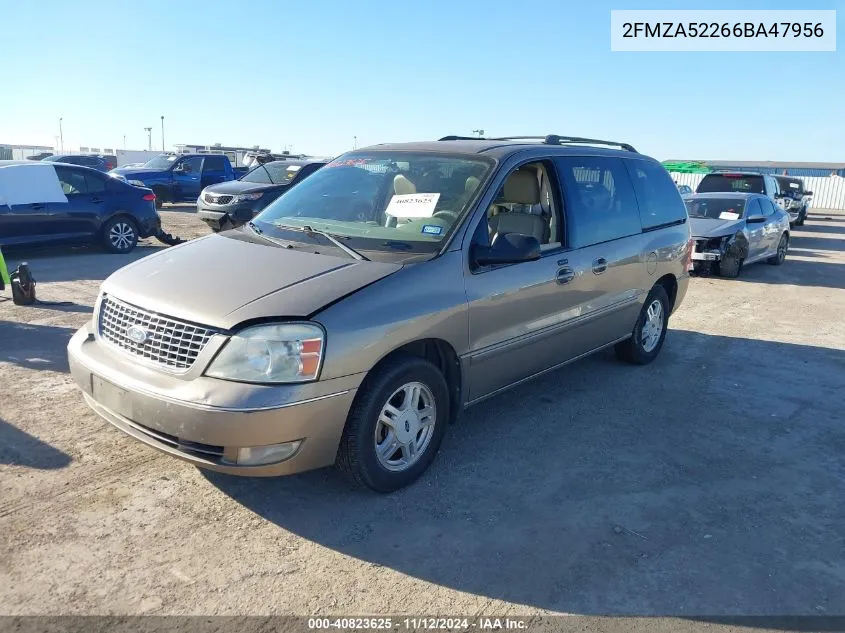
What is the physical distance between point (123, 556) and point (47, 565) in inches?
11.9

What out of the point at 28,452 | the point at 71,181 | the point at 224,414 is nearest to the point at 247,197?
the point at 71,181

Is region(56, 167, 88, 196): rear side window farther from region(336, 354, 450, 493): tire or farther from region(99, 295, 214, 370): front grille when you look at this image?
region(336, 354, 450, 493): tire

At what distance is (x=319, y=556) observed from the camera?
3.16 meters

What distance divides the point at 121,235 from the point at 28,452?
27.9 feet

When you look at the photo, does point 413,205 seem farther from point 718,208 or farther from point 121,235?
point 718,208

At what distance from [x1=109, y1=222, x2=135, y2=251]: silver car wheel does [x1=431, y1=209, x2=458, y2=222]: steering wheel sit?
9.08m

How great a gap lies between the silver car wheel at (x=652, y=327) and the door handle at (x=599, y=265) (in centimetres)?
126

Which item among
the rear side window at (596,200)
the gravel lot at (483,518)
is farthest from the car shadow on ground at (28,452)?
the rear side window at (596,200)

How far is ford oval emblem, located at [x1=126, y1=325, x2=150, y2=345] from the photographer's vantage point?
3.39 m

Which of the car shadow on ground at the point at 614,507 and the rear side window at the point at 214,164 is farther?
the rear side window at the point at 214,164

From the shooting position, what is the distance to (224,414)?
306cm

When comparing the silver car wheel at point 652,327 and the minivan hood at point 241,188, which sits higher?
the minivan hood at point 241,188

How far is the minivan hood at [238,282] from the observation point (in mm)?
3252

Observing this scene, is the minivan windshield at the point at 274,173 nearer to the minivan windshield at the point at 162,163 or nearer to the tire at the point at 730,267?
the minivan windshield at the point at 162,163
